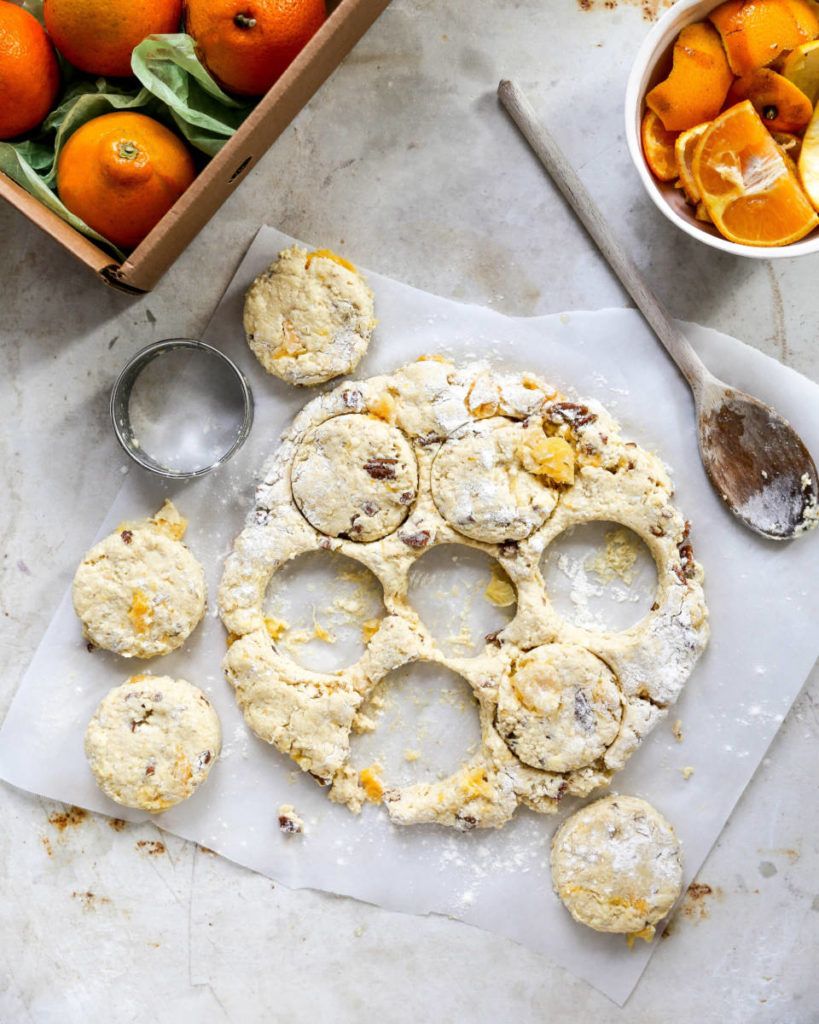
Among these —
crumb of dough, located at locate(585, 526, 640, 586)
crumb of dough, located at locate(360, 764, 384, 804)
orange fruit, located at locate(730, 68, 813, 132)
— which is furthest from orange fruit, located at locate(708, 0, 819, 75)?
crumb of dough, located at locate(360, 764, 384, 804)

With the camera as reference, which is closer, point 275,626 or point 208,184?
point 208,184

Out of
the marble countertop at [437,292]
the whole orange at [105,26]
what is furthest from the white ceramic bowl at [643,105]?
the whole orange at [105,26]

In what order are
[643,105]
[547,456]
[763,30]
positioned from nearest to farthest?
[763,30] < [643,105] < [547,456]

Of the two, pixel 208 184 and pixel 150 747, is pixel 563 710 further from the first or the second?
pixel 208 184

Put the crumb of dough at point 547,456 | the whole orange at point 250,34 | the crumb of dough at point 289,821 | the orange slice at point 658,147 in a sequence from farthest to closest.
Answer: the crumb of dough at point 289,821, the crumb of dough at point 547,456, the orange slice at point 658,147, the whole orange at point 250,34

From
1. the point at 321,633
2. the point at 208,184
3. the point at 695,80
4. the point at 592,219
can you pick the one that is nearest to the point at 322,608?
the point at 321,633

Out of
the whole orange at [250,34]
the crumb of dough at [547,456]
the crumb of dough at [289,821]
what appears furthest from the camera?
the crumb of dough at [289,821]

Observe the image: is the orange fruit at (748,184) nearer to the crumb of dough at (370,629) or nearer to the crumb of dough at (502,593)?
the crumb of dough at (502,593)

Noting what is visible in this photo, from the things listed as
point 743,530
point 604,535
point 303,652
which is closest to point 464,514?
point 604,535
